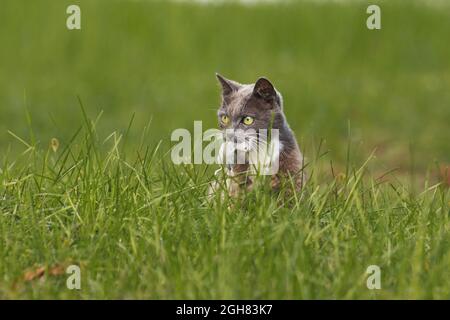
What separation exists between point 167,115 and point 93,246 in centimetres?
966

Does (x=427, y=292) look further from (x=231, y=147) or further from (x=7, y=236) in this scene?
(x=7, y=236)

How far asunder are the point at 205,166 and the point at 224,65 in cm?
975

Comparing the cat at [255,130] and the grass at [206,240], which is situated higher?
the cat at [255,130]

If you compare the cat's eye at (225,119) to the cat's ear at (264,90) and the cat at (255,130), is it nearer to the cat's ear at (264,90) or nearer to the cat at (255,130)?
the cat at (255,130)

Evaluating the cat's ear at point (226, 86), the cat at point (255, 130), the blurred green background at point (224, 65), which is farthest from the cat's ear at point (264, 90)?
the blurred green background at point (224, 65)

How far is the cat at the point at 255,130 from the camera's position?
568 centimetres

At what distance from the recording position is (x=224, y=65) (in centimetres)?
1577

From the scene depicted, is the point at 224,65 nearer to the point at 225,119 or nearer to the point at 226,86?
the point at 226,86

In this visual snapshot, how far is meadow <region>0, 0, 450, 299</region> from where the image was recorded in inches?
185

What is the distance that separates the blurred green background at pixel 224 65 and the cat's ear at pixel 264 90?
7943 millimetres

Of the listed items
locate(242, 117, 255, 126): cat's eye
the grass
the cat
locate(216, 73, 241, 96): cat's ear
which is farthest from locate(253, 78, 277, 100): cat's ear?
the grass

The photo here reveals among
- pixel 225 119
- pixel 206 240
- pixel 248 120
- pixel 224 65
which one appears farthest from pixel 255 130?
pixel 224 65

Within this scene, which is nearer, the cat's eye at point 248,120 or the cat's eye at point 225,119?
the cat's eye at point 248,120
